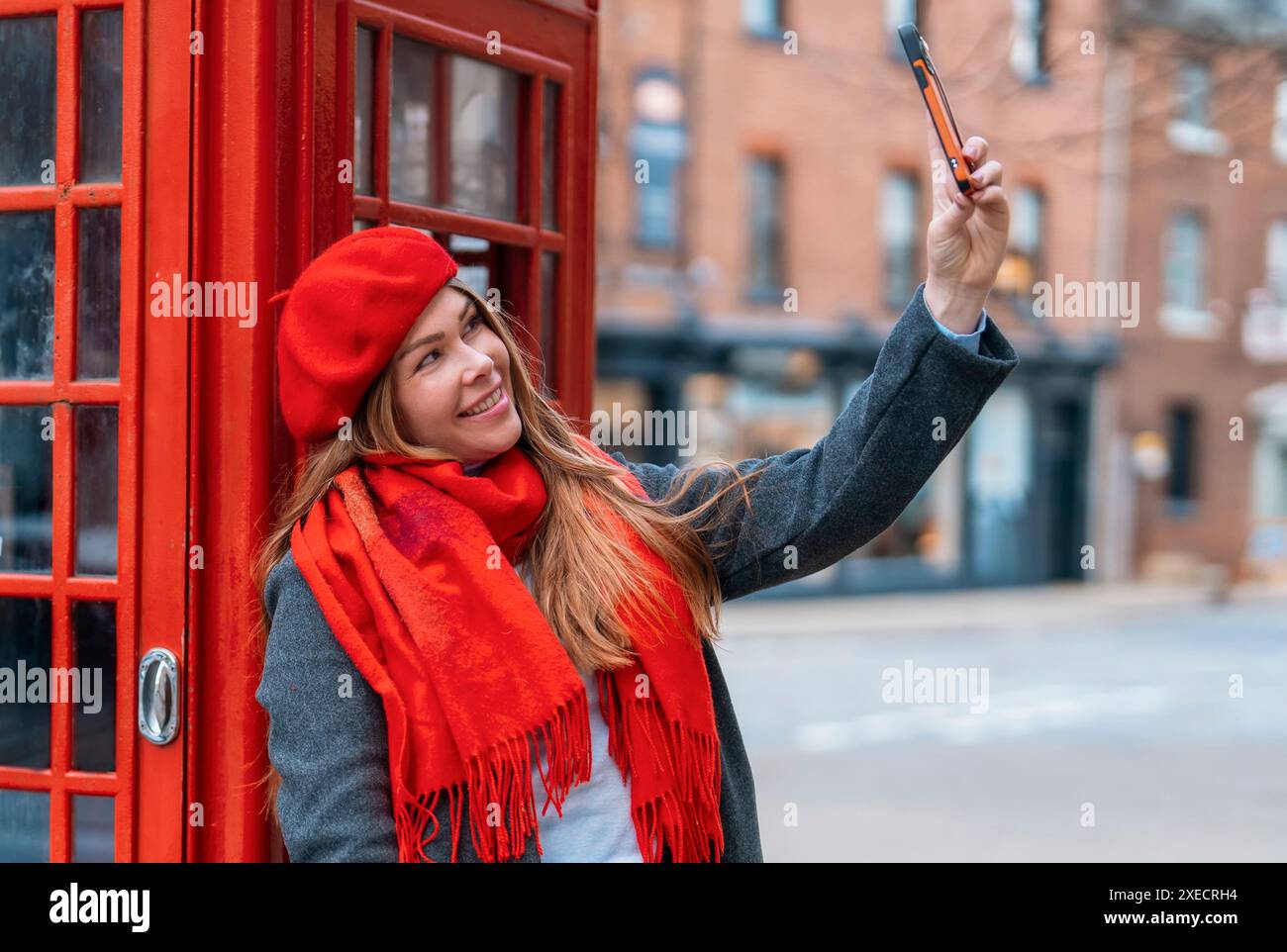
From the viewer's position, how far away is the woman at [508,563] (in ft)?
6.48

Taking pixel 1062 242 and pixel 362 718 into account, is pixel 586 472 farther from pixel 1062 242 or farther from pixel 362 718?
pixel 1062 242

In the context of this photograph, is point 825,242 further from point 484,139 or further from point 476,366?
point 476,366

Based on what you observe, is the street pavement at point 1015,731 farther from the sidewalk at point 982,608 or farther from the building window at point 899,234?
the building window at point 899,234

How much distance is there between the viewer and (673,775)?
6.88 ft

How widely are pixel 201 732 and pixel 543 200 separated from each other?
1.27 metres

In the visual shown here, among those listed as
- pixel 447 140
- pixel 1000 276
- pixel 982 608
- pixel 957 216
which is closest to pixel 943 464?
pixel 982 608

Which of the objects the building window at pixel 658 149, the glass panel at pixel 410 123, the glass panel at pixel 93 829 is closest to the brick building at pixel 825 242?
the building window at pixel 658 149

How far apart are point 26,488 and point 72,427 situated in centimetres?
17

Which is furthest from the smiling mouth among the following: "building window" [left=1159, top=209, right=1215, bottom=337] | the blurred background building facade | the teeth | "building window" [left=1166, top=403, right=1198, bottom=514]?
"building window" [left=1166, top=403, right=1198, bottom=514]

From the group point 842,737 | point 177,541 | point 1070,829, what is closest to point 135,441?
point 177,541

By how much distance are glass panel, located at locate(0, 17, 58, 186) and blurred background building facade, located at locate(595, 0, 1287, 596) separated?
552 inches

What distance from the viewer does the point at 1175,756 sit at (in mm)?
10531

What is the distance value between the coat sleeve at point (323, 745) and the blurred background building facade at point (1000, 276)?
1477 centimetres

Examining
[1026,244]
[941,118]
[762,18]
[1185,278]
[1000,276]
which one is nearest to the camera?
[941,118]
